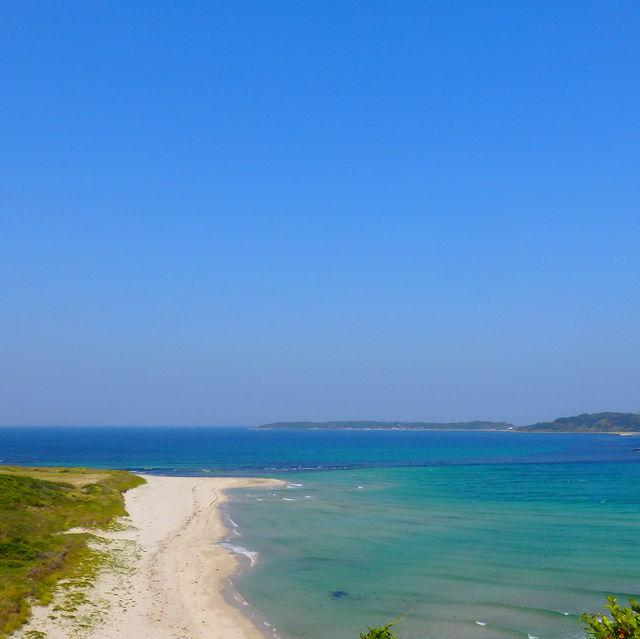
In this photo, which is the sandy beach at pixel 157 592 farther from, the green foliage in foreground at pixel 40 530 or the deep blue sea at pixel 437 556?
the deep blue sea at pixel 437 556

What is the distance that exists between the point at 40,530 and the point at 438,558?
28616mm

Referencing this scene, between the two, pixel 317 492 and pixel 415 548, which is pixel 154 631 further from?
pixel 317 492

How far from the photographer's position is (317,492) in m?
83.1

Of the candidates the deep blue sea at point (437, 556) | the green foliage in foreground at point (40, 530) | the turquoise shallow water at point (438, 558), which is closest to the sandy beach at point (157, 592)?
the green foliage in foreground at point (40, 530)

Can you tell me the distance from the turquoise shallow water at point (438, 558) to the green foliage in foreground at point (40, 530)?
35.9 ft

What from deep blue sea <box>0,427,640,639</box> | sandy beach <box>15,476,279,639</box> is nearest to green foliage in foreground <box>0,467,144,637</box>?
sandy beach <box>15,476,279,639</box>

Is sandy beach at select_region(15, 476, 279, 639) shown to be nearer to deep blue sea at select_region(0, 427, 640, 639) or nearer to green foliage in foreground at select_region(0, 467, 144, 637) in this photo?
green foliage in foreground at select_region(0, 467, 144, 637)

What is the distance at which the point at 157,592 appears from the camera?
32.6m

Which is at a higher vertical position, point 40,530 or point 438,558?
point 40,530

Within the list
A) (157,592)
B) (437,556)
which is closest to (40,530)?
(157,592)

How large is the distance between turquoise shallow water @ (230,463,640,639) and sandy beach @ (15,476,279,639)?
2.39 metres

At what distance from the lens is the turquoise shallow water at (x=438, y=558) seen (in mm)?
30625

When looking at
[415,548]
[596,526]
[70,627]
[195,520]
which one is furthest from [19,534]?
[596,526]

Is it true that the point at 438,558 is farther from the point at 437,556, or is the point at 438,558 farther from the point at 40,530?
the point at 40,530
